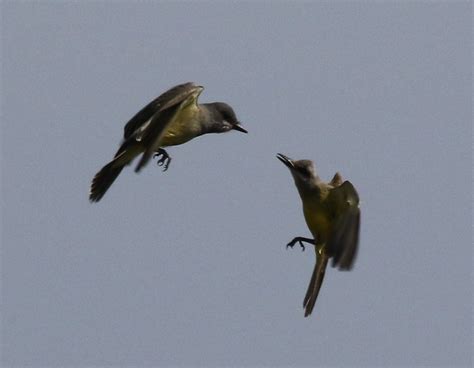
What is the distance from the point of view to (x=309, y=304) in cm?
1120

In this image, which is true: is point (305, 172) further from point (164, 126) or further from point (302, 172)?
point (164, 126)

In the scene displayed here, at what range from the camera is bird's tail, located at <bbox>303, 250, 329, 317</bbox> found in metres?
11.2

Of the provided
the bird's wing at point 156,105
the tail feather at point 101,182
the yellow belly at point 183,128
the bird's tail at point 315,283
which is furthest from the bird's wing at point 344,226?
the tail feather at point 101,182

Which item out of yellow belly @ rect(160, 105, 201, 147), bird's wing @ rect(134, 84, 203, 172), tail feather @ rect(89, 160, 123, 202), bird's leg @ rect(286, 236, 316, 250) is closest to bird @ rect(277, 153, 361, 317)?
bird's leg @ rect(286, 236, 316, 250)

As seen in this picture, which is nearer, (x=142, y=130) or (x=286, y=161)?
(x=142, y=130)

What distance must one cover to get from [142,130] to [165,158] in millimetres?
961

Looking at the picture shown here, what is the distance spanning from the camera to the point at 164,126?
10.1m

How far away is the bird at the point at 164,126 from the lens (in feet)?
34.7

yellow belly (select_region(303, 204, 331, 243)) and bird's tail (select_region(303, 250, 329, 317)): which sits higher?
yellow belly (select_region(303, 204, 331, 243))

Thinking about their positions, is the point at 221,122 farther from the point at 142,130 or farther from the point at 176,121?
the point at 142,130

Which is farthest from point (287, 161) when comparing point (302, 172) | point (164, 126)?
point (164, 126)

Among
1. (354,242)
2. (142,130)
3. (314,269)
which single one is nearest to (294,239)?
(314,269)

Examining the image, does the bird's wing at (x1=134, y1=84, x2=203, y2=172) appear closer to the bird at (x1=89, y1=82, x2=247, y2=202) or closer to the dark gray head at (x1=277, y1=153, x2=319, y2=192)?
the bird at (x1=89, y1=82, x2=247, y2=202)

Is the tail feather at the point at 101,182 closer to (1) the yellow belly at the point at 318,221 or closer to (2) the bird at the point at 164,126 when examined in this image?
(2) the bird at the point at 164,126
